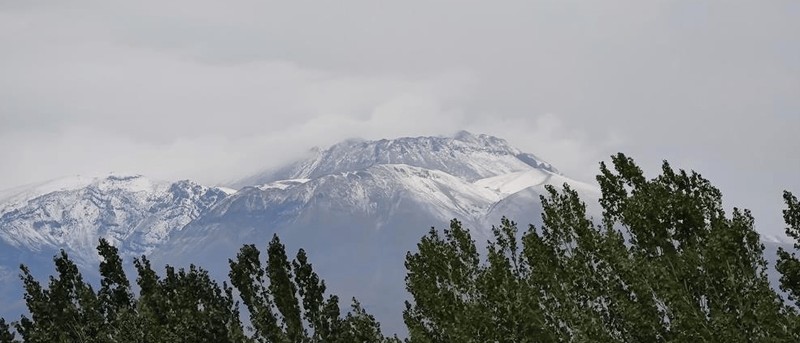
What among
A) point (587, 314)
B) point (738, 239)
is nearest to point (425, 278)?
point (587, 314)

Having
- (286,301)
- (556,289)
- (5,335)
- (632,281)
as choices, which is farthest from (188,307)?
(632,281)

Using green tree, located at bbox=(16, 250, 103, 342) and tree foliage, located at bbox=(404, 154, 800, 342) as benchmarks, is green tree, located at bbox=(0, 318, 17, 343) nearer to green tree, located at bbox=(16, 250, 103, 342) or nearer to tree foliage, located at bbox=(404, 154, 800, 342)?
green tree, located at bbox=(16, 250, 103, 342)

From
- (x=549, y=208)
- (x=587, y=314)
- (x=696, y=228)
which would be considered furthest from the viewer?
(x=549, y=208)

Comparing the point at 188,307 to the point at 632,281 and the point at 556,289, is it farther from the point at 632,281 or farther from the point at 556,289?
the point at 632,281

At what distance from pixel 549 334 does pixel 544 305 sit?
269 cm

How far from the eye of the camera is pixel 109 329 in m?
65.2

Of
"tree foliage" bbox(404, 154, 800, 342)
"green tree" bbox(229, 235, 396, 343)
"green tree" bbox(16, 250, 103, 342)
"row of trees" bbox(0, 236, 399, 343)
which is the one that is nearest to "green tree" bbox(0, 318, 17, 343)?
"row of trees" bbox(0, 236, 399, 343)

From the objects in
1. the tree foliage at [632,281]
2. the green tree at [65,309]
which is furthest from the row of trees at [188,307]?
the tree foliage at [632,281]

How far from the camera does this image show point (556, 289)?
163 feet

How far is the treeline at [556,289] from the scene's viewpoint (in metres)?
41.3

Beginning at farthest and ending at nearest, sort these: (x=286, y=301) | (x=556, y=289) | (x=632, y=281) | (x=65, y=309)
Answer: (x=286, y=301)
(x=65, y=309)
(x=556, y=289)
(x=632, y=281)

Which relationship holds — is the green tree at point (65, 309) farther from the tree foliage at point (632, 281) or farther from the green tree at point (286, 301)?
the tree foliage at point (632, 281)

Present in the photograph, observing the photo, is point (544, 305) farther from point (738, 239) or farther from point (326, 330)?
point (326, 330)

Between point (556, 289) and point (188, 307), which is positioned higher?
point (556, 289)
